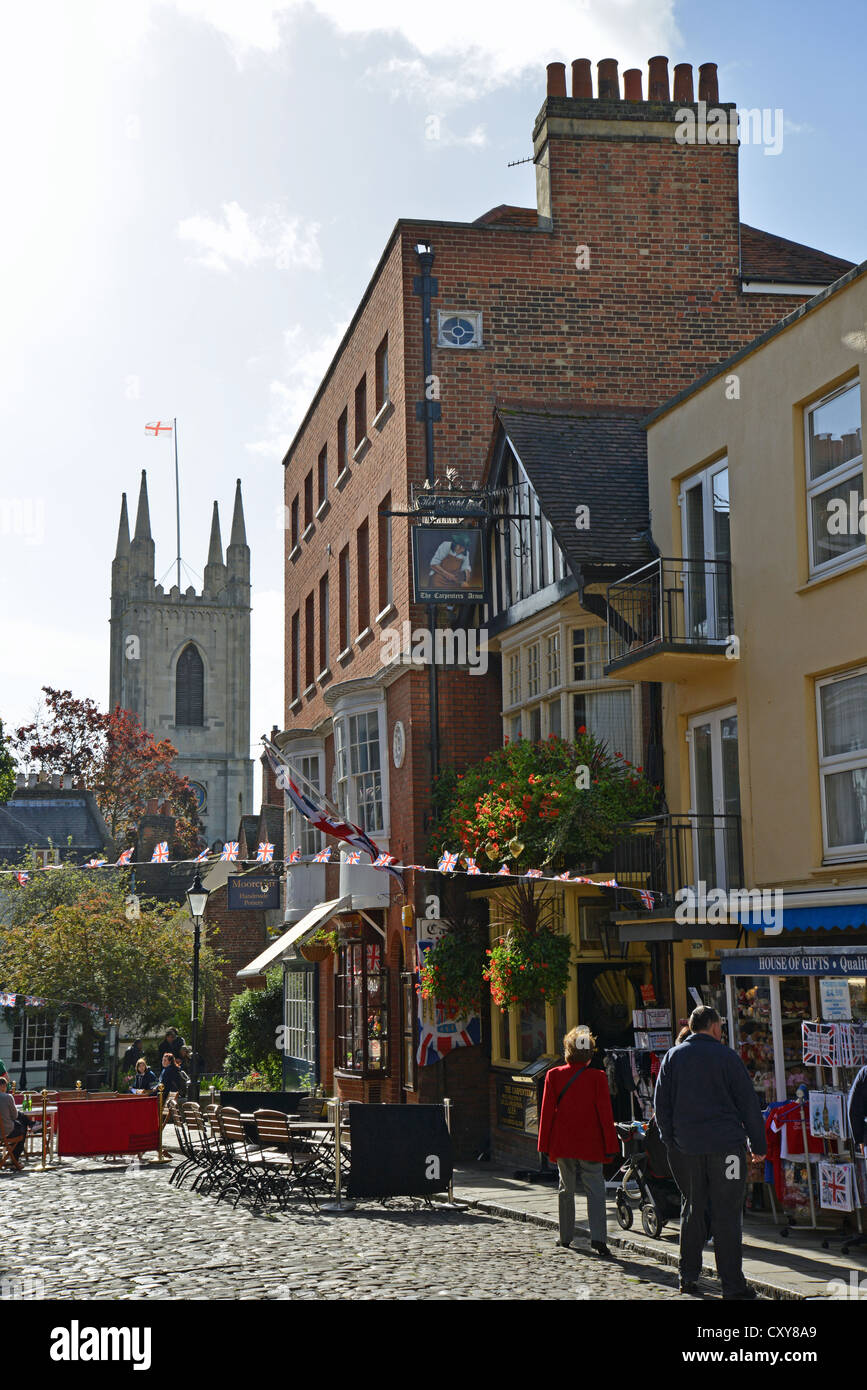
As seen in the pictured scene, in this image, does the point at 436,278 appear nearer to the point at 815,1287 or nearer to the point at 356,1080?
the point at 356,1080

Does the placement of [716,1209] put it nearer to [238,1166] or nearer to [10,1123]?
[238,1166]

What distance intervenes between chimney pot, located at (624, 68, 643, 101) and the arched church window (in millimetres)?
77486

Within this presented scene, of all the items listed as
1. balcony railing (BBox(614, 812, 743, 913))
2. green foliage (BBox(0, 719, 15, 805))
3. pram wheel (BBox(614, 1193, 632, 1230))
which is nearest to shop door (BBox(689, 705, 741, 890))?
balcony railing (BBox(614, 812, 743, 913))

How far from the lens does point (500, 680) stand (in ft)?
72.3

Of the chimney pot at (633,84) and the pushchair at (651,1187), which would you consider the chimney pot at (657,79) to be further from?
the pushchair at (651,1187)

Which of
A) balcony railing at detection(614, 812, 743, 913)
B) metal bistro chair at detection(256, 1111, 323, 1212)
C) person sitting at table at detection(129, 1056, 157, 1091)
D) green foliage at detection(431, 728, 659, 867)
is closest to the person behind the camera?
balcony railing at detection(614, 812, 743, 913)

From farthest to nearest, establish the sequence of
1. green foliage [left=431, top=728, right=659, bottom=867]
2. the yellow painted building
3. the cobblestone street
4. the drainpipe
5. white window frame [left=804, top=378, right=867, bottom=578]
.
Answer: the drainpipe < green foliage [left=431, top=728, right=659, bottom=867] < white window frame [left=804, top=378, right=867, bottom=578] < the yellow painted building < the cobblestone street

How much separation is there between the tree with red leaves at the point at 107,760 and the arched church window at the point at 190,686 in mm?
30646

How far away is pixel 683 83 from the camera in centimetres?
2409

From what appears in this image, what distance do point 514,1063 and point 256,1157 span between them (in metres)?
4.70

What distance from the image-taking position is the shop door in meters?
15.6

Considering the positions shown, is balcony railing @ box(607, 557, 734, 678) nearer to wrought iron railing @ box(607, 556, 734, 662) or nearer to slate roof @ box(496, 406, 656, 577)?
wrought iron railing @ box(607, 556, 734, 662)

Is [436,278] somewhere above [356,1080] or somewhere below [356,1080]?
above
